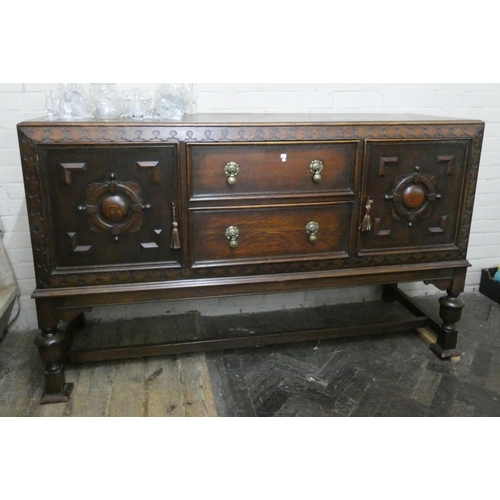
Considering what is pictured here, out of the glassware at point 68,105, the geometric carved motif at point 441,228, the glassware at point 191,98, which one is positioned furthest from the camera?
the glassware at point 191,98

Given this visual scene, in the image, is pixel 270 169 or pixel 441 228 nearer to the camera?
pixel 270 169

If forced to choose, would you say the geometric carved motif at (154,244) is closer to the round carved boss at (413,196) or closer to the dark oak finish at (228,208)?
the dark oak finish at (228,208)

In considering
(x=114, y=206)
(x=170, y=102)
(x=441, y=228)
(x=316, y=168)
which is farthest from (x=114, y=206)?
(x=441, y=228)

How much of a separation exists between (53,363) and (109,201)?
919 mm

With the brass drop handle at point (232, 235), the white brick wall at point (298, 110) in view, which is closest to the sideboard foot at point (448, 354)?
the white brick wall at point (298, 110)

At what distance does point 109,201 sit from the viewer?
2.40 meters

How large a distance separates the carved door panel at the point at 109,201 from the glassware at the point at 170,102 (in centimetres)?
34

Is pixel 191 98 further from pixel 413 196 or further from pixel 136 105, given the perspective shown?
pixel 413 196

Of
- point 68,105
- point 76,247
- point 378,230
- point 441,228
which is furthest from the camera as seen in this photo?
Result: point 441,228

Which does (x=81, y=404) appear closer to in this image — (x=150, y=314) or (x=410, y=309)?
(x=150, y=314)

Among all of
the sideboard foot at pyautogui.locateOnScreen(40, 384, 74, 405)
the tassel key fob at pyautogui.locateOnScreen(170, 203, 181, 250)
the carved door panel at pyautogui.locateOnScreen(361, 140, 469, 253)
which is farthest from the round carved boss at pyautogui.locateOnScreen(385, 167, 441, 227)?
the sideboard foot at pyautogui.locateOnScreen(40, 384, 74, 405)

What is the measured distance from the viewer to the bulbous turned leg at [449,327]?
3053mm

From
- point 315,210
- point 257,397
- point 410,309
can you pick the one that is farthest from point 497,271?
point 257,397

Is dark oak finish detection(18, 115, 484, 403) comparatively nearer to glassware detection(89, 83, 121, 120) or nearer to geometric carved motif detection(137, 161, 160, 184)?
geometric carved motif detection(137, 161, 160, 184)
